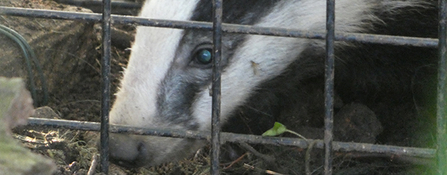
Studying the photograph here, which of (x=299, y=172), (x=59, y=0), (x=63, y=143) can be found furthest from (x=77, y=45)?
(x=299, y=172)

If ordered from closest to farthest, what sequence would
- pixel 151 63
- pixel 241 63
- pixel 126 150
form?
pixel 126 150 < pixel 151 63 < pixel 241 63

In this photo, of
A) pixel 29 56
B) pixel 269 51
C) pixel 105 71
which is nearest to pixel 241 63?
pixel 269 51

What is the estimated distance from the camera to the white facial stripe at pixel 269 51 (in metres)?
2.52

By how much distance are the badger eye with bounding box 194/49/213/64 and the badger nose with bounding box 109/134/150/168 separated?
1.33ft

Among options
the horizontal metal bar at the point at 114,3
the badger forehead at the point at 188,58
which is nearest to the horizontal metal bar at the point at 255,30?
the badger forehead at the point at 188,58

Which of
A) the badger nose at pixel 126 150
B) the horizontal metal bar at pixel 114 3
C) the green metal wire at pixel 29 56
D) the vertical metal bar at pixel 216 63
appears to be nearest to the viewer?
the vertical metal bar at pixel 216 63

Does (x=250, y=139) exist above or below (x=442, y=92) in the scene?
below

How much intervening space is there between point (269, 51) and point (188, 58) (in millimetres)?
340

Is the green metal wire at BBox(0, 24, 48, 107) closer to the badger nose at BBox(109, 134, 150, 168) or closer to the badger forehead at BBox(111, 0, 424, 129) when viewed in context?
the badger forehead at BBox(111, 0, 424, 129)

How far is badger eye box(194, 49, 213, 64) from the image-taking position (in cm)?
251

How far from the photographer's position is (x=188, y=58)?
2500 millimetres

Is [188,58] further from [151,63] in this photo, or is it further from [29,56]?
[29,56]

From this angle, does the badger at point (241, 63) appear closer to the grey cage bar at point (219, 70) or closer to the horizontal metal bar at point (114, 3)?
the grey cage bar at point (219, 70)

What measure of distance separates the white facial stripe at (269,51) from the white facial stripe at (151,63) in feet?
0.61
